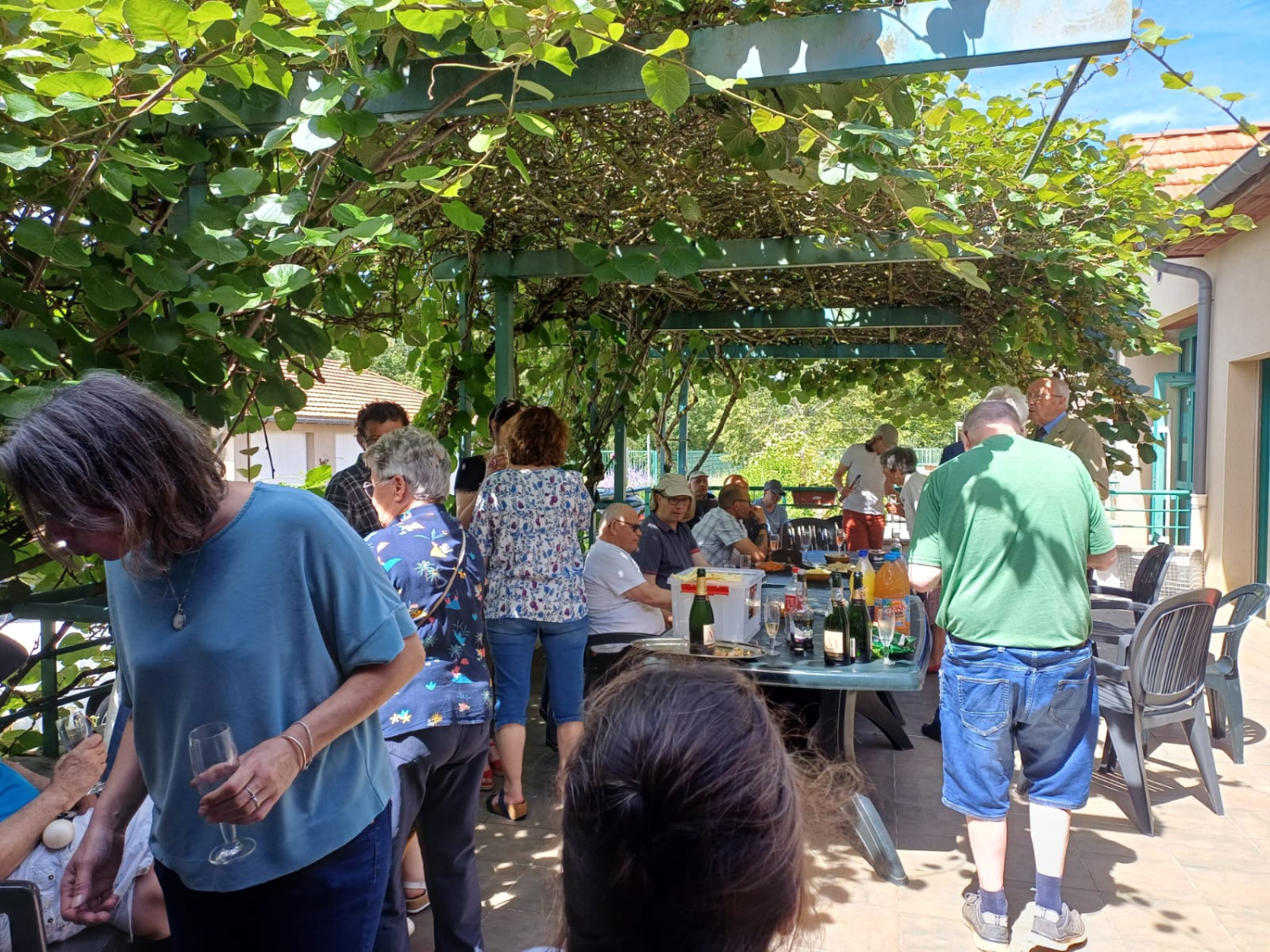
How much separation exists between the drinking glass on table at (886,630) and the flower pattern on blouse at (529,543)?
3.67ft

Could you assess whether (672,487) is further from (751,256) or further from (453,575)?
(453,575)

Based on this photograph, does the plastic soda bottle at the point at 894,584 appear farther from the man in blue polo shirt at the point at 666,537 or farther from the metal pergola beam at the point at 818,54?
the metal pergola beam at the point at 818,54

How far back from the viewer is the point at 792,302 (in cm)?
725

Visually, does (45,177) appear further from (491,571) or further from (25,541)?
(491,571)

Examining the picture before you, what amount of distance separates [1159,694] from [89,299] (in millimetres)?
3925

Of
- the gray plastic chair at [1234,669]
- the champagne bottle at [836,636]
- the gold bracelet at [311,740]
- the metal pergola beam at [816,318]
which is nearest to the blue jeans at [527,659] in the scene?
the champagne bottle at [836,636]

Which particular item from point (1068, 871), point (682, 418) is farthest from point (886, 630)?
point (682, 418)

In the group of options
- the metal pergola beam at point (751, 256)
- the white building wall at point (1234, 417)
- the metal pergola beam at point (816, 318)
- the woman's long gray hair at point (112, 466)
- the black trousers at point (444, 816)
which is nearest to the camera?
the woman's long gray hair at point (112, 466)

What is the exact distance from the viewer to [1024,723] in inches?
109

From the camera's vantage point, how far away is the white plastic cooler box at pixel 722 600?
334cm

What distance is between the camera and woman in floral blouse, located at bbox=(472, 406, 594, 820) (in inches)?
139

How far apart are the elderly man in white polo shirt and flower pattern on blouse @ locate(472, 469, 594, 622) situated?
35 cm

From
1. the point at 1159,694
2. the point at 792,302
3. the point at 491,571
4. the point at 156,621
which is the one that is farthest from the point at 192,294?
the point at 792,302

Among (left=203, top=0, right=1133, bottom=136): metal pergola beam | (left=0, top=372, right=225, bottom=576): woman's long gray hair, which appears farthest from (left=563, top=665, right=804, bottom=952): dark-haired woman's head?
(left=203, top=0, right=1133, bottom=136): metal pergola beam
